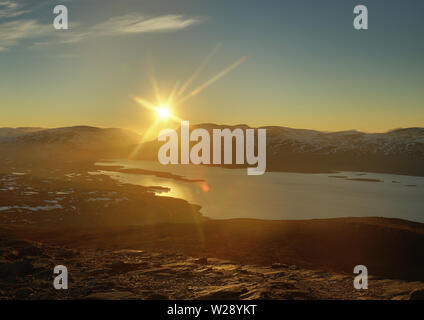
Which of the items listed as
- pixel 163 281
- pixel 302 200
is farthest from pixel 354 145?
pixel 163 281

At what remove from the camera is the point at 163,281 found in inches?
501

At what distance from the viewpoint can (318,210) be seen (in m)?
41.7

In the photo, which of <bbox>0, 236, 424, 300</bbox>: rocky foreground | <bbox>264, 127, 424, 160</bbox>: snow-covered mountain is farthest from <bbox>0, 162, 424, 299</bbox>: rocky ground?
<bbox>264, 127, 424, 160</bbox>: snow-covered mountain

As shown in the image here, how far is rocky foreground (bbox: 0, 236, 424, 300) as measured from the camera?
36.9 ft

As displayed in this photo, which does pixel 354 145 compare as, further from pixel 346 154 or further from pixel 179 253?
pixel 179 253

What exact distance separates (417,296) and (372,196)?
48.0 metres

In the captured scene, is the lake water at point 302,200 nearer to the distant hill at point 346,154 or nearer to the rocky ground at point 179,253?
the rocky ground at point 179,253

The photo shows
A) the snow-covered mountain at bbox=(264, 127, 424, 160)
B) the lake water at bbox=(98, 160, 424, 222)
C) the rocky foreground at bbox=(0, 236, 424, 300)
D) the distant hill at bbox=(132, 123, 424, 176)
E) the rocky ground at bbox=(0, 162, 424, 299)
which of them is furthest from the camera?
the snow-covered mountain at bbox=(264, 127, 424, 160)

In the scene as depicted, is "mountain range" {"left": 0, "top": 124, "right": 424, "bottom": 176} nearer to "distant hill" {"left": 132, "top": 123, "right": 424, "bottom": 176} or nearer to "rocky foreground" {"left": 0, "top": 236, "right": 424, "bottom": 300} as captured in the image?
"distant hill" {"left": 132, "top": 123, "right": 424, "bottom": 176}

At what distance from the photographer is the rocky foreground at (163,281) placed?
11.2 metres

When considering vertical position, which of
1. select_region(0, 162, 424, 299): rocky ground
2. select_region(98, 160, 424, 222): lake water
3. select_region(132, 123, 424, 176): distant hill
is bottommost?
select_region(0, 162, 424, 299): rocky ground

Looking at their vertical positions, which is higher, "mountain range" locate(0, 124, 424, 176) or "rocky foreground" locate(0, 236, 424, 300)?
"mountain range" locate(0, 124, 424, 176)
